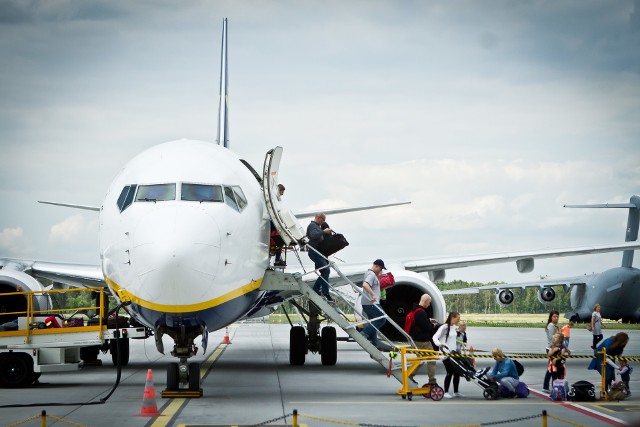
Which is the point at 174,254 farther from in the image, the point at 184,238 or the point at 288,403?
the point at 288,403

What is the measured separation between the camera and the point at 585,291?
56812 mm

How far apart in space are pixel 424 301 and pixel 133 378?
5956 mm

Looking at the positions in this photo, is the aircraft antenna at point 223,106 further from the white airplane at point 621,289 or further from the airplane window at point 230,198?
the white airplane at point 621,289

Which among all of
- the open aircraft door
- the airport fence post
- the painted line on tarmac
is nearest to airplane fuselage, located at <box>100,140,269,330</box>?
the open aircraft door

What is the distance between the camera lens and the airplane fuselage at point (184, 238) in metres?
13.3

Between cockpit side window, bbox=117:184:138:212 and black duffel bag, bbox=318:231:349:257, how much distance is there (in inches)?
173

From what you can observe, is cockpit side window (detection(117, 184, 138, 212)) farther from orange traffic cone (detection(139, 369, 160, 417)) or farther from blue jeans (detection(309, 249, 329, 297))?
blue jeans (detection(309, 249, 329, 297))

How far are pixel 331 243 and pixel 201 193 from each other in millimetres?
4025

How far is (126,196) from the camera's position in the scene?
14586mm

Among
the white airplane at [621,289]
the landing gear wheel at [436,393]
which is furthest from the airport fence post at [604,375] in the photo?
the white airplane at [621,289]

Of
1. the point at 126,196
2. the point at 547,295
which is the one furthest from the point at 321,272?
the point at 547,295

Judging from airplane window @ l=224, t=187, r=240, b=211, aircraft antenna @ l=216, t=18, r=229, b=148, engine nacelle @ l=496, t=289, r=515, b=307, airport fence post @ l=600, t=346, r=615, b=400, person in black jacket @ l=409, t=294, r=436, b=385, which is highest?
aircraft antenna @ l=216, t=18, r=229, b=148

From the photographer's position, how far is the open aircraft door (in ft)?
51.5

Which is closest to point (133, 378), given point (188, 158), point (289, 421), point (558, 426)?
point (188, 158)
